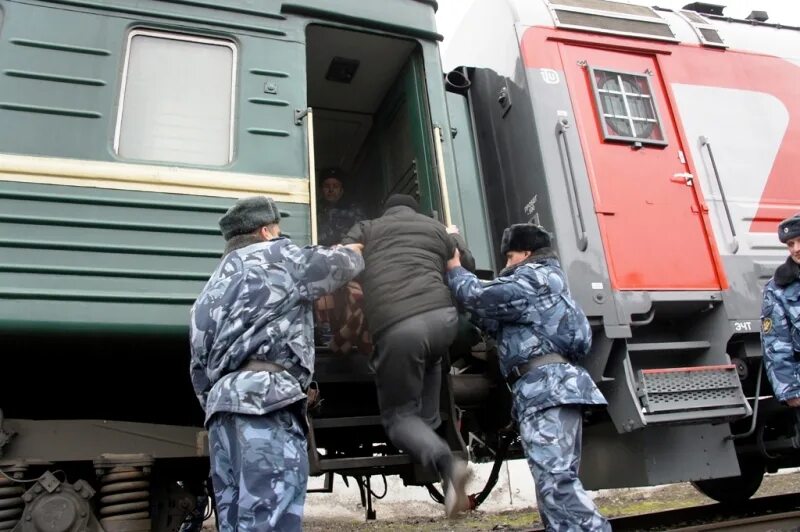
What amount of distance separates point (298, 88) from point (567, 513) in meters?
2.34

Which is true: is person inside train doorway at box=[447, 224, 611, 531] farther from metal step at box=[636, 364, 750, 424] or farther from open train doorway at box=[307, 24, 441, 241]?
open train doorway at box=[307, 24, 441, 241]

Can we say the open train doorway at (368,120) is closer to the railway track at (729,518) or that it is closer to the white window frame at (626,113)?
the white window frame at (626,113)

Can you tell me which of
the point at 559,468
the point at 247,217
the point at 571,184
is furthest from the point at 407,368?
the point at 571,184

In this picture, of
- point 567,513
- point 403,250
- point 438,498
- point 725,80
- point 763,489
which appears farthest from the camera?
point 763,489

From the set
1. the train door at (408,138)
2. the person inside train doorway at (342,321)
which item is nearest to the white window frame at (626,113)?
the train door at (408,138)

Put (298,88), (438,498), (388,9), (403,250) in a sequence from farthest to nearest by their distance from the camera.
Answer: (438,498) → (388,9) → (298,88) → (403,250)

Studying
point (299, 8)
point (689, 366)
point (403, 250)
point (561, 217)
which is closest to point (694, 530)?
point (689, 366)

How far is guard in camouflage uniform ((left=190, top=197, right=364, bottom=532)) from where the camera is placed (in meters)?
2.05

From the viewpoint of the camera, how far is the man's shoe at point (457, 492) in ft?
7.64

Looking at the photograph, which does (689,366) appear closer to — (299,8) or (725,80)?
(725,80)

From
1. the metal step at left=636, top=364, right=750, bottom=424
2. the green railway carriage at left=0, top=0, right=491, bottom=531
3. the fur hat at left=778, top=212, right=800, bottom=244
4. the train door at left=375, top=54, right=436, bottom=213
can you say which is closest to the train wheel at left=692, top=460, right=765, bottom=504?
the metal step at left=636, top=364, right=750, bottom=424

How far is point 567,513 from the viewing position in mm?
2623

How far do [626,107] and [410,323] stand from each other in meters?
2.24

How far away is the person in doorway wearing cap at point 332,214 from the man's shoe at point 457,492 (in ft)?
6.93
